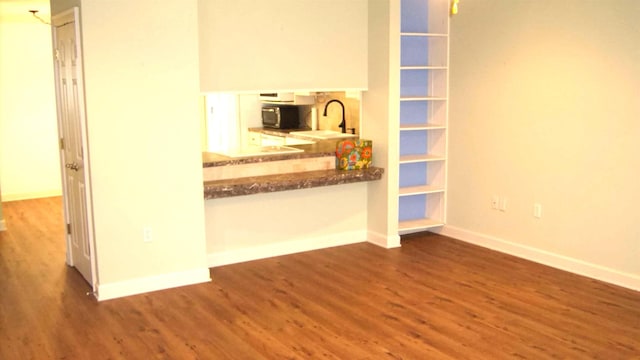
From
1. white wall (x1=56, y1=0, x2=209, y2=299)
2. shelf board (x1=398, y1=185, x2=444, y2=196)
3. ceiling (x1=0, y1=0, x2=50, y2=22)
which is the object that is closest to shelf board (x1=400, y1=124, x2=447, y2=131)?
shelf board (x1=398, y1=185, x2=444, y2=196)

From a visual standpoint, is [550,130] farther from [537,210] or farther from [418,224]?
[418,224]

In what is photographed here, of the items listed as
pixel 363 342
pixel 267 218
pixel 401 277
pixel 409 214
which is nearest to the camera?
pixel 363 342

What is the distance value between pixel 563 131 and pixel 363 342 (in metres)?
2.52

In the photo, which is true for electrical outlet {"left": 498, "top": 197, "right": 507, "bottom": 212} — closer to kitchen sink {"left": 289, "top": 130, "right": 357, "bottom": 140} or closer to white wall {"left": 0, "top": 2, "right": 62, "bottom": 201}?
kitchen sink {"left": 289, "top": 130, "right": 357, "bottom": 140}

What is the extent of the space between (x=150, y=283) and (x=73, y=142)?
4.15 ft

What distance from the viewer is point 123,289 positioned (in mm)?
4551

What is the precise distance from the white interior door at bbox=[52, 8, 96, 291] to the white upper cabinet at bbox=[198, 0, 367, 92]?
38.9 inches

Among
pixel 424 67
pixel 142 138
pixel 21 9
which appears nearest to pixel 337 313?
pixel 142 138

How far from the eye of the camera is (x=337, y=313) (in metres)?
4.19

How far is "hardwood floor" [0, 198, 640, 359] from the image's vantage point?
362cm

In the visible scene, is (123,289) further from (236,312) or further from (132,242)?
(236,312)

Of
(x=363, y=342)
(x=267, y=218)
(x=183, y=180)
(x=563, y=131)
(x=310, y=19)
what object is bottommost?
(x=363, y=342)

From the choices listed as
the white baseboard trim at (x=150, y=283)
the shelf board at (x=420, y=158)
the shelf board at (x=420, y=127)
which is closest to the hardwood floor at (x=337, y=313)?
the white baseboard trim at (x=150, y=283)

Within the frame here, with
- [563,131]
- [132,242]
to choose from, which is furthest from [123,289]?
[563,131]
